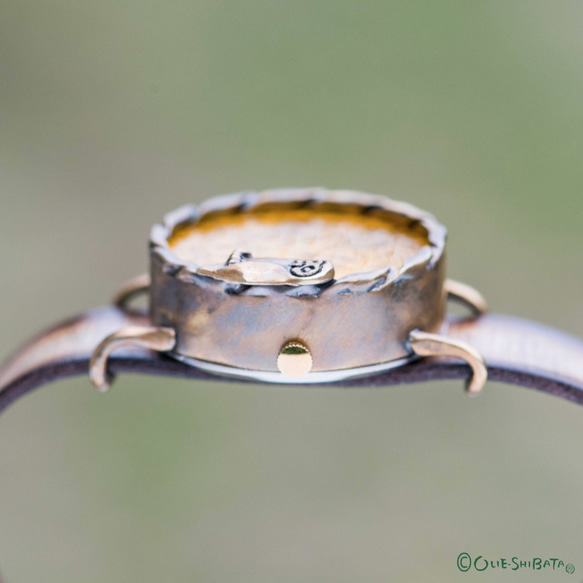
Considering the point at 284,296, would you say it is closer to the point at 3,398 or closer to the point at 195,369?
the point at 195,369

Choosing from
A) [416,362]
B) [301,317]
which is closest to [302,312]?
[301,317]

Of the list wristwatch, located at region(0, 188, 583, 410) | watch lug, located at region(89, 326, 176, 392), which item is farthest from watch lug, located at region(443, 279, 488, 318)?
watch lug, located at region(89, 326, 176, 392)

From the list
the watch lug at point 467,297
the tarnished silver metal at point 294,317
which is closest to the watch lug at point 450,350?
the tarnished silver metal at point 294,317

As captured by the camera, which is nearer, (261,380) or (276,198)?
(261,380)

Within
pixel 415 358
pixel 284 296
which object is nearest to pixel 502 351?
pixel 415 358

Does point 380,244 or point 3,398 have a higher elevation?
point 380,244

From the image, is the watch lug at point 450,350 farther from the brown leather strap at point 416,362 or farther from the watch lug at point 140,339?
the watch lug at point 140,339

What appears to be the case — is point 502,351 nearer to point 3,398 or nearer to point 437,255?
point 437,255
